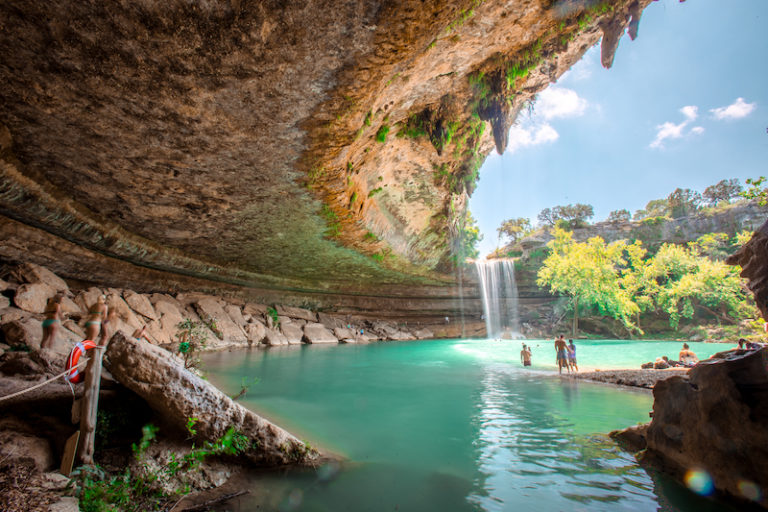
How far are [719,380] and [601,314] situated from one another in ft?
85.8

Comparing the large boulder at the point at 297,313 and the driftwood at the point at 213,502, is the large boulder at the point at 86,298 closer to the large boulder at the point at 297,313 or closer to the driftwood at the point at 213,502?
the large boulder at the point at 297,313

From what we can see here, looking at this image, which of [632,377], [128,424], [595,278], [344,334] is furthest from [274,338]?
[595,278]

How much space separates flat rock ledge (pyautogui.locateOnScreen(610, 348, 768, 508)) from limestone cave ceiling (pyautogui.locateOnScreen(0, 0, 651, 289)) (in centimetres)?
515

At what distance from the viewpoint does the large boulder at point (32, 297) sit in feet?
27.2

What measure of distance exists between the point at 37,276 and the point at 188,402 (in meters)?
10.6

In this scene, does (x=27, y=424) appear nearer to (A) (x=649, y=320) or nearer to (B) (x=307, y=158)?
(B) (x=307, y=158)

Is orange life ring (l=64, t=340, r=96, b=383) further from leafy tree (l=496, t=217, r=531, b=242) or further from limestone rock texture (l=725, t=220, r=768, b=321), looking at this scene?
leafy tree (l=496, t=217, r=531, b=242)

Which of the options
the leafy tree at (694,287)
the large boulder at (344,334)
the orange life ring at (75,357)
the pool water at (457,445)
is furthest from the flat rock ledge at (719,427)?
the leafy tree at (694,287)

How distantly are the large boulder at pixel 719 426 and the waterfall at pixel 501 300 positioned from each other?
22.8 metres

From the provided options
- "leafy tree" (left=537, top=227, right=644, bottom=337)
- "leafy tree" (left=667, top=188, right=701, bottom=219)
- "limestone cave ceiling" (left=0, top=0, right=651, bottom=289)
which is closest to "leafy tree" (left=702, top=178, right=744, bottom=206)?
"leafy tree" (left=667, top=188, right=701, bottom=219)

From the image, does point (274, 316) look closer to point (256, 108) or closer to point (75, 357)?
point (256, 108)

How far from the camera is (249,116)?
577 cm

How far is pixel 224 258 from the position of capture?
13.9 metres

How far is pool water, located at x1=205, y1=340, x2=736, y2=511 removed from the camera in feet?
9.09
